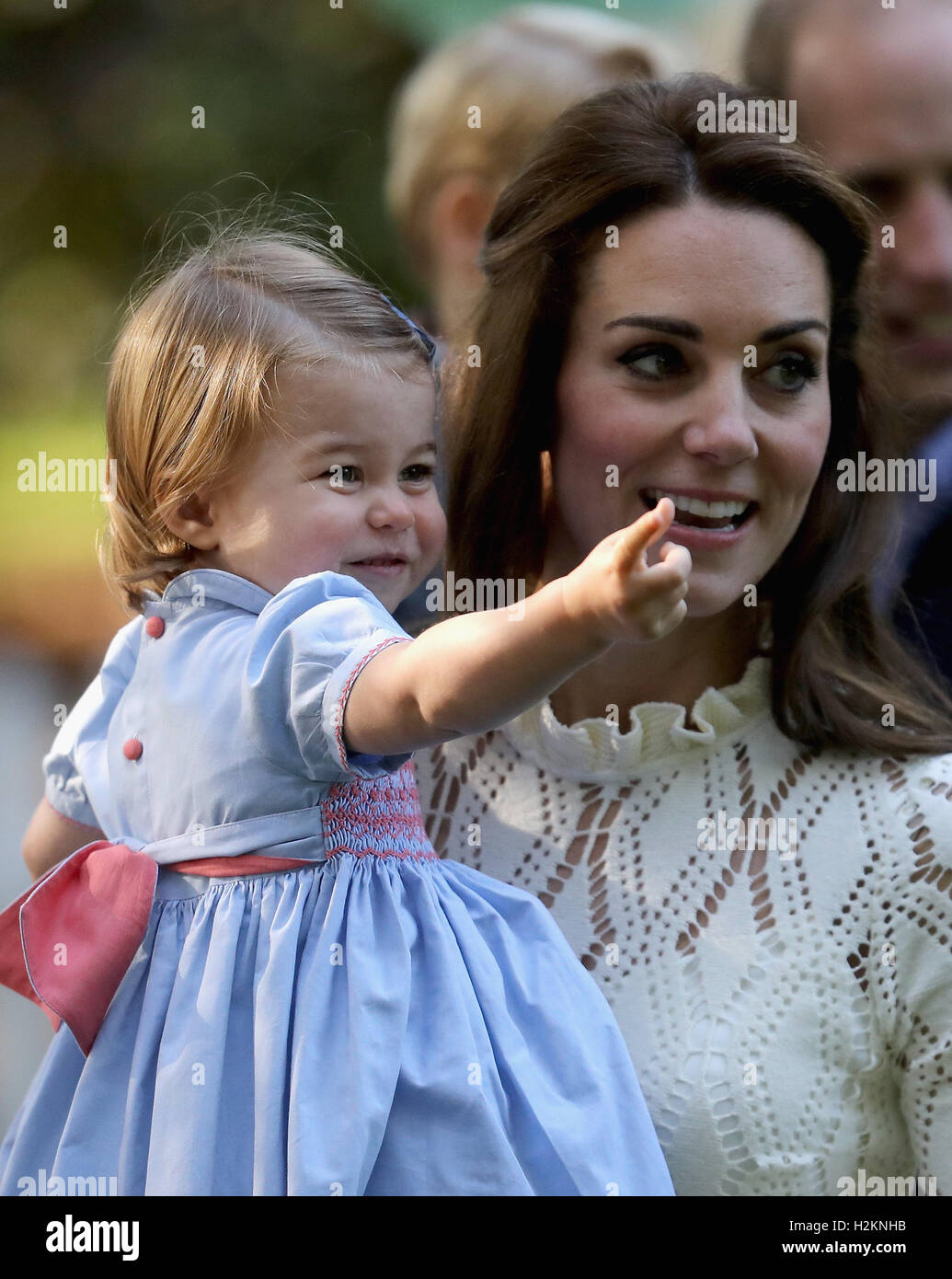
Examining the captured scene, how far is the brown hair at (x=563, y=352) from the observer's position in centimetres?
197

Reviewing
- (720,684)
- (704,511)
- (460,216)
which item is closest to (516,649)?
(704,511)

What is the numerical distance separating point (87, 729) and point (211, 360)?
0.49m

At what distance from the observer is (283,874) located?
1.56 m

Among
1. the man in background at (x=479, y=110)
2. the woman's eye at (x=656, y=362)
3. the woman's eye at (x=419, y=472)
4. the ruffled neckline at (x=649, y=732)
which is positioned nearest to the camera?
the woman's eye at (x=419, y=472)

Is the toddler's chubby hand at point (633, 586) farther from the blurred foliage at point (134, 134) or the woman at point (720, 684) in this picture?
the blurred foliage at point (134, 134)

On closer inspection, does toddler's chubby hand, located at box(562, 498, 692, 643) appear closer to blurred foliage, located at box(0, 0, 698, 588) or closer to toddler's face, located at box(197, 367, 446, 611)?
toddler's face, located at box(197, 367, 446, 611)

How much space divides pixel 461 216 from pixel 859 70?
905 mm

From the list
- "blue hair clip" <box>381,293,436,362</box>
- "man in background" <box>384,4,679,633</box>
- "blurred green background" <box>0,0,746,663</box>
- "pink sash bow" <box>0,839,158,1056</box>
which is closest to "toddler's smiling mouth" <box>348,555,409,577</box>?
"blue hair clip" <box>381,293,436,362</box>

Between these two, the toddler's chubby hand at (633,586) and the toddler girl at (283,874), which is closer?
the toddler's chubby hand at (633,586)

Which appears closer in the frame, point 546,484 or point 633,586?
point 633,586

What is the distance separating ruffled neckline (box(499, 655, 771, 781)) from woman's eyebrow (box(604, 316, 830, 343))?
48 centimetres

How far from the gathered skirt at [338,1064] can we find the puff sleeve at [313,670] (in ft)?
0.54

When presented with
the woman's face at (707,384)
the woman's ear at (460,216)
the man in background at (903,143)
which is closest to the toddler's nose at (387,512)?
the woman's face at (707,384)

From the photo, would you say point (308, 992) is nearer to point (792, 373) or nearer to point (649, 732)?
point (649, 732)
